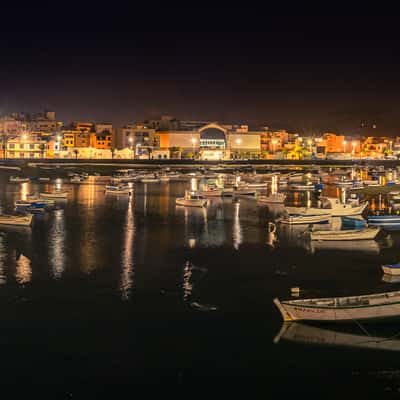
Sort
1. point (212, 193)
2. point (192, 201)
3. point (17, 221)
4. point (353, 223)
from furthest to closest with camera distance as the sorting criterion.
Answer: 1. point (212, 193)
2. point (192, 201)
3. point (17, 221)
4. point (353, 223)

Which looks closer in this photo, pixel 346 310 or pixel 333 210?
pixel 346 310

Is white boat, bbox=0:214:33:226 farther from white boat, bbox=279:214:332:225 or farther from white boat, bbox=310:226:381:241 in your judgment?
white boat, bbox=310:226:381:241

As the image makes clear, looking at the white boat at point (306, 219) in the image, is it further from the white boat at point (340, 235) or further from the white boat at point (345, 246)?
the white boat at point (345, 246)

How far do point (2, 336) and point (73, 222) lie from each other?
16276 mm

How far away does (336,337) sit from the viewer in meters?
12.0

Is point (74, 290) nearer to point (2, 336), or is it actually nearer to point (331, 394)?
point (2, 336)

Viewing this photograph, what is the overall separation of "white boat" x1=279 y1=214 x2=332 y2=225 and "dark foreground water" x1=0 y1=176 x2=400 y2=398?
223 cm

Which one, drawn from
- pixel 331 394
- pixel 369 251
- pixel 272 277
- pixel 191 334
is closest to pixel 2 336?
pixel 191 334

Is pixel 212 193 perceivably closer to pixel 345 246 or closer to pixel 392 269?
pixel 345 246

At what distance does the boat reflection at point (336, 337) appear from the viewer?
38.3ft

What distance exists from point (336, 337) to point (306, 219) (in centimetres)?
1527

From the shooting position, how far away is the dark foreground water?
10344mm

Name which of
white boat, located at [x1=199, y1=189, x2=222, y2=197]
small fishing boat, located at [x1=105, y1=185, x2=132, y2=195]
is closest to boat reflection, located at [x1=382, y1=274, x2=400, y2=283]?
white boat, located at [x1=199, y1=189, x2=222, y2=197]

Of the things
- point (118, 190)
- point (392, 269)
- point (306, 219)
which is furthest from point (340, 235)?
point (118, 190)
